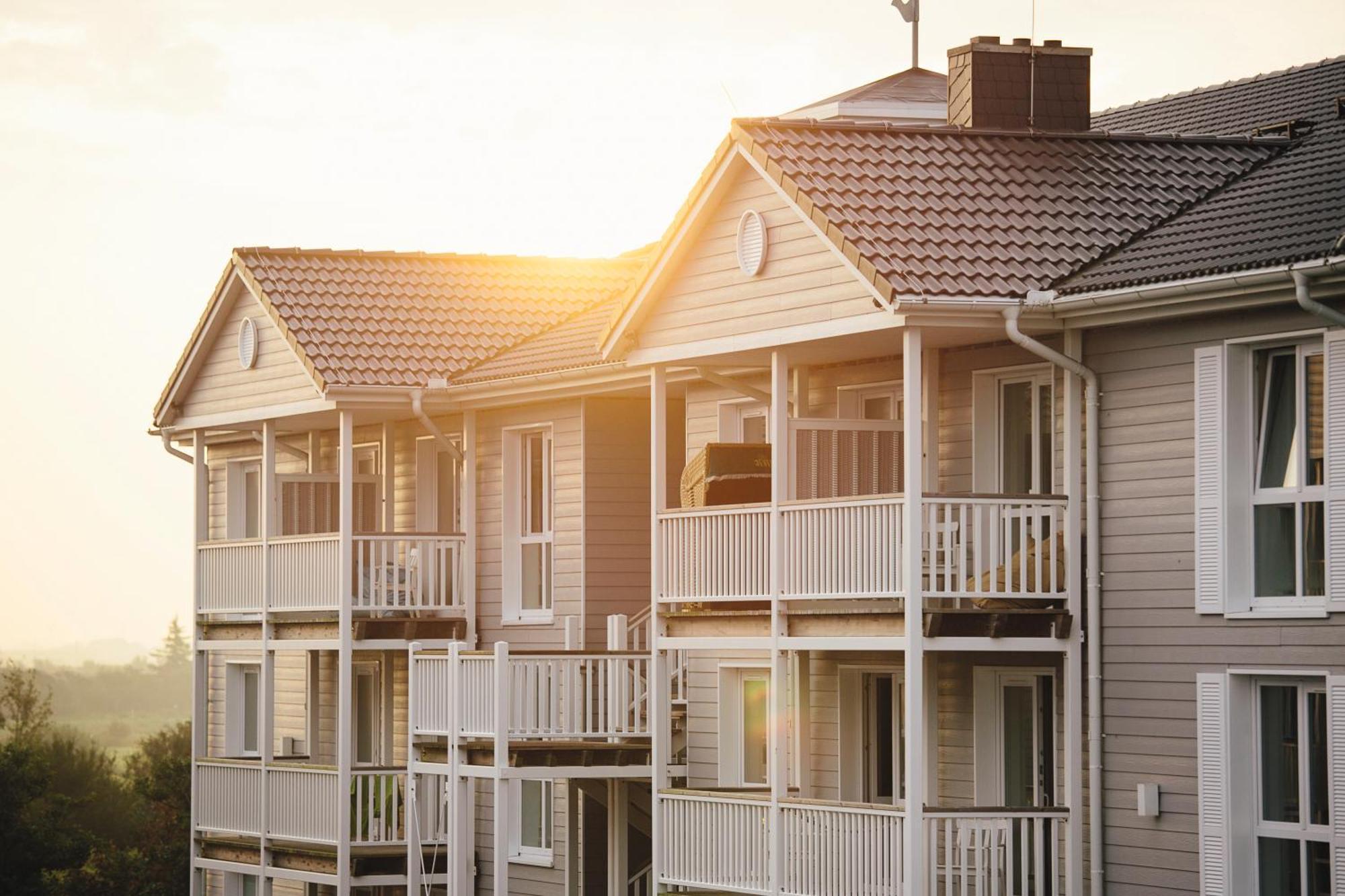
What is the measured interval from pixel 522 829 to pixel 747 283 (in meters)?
9.60

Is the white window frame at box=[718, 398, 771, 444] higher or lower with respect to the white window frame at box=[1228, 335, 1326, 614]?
higher

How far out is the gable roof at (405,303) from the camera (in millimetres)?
29828

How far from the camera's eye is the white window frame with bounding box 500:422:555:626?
29.3m

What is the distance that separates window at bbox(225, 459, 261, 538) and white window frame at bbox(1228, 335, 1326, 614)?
2065 cm

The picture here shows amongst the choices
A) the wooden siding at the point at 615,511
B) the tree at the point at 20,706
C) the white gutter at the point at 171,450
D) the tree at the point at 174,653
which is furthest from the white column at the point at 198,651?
the tree at the point at 174,653

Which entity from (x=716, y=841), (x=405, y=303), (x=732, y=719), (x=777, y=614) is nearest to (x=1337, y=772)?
(x=777, y=614)

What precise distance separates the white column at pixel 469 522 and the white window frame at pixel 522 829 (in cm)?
192

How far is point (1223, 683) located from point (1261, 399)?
225 centimetres

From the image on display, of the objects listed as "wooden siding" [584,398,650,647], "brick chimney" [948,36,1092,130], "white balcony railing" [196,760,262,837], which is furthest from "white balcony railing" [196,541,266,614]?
"brick chimney" [948,36,1092,130]

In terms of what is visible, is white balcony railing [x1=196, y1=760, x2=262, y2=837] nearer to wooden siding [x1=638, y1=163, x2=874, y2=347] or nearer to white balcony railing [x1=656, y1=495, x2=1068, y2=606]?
white balcony railing [x1=656, y1=495, x2=1068, y2=606]

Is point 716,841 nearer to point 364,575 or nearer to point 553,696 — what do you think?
point 553,696

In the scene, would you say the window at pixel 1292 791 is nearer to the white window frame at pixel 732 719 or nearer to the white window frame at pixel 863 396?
the white window frame at pixel 863 396

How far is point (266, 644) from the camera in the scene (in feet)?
103

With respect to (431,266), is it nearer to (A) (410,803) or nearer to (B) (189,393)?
(B) (189,393)
